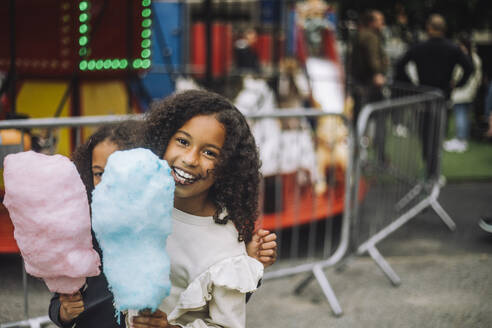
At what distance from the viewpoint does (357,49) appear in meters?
8.17

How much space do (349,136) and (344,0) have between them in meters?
5.82

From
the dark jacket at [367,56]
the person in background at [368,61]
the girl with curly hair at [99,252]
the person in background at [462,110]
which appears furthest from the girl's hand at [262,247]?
the person in background at [462,110]

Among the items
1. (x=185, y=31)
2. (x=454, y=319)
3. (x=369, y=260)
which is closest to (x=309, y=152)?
(x=369, y=260)

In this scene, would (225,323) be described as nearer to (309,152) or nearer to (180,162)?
(180,162)

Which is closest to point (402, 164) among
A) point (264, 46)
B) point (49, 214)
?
point (49, 214)

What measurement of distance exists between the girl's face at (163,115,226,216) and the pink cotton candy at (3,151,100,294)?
0.29m

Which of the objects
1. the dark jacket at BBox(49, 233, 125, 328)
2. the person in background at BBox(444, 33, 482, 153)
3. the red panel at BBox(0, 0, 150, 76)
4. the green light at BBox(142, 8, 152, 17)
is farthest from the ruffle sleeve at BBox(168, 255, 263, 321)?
the person in background at BBox(444, 33, 482, 153)

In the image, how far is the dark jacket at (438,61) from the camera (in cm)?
683

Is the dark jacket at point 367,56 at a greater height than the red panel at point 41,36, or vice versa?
the red panel at point 41,36

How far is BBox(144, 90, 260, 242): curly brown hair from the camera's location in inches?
71.2

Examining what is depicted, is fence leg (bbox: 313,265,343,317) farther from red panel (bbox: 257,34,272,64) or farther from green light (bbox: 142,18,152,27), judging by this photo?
red panel (bbox: 257,34,272,64)

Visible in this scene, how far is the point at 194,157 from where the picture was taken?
171 centimetres

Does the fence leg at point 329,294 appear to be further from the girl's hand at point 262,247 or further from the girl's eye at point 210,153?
the girl's eye at point 210,153

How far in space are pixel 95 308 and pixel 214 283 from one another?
415 mm
